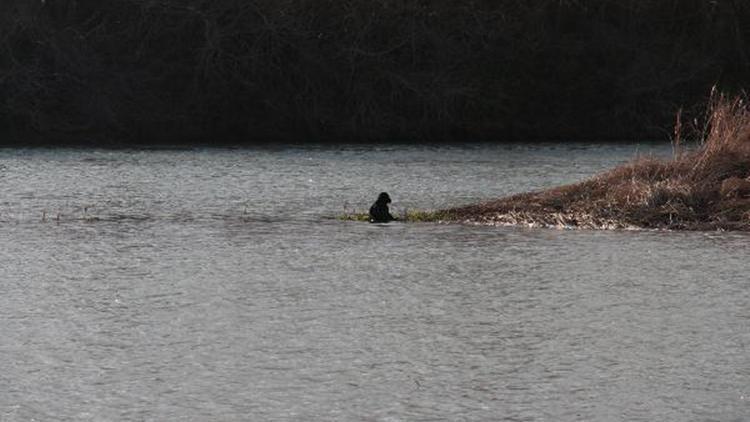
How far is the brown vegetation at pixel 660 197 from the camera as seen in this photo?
13094mm

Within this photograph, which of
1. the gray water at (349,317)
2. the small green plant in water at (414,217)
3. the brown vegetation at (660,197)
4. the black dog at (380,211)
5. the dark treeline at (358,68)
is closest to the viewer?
the gray water at (349,317)

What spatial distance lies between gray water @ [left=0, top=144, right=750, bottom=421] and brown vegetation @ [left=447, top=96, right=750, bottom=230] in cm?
56

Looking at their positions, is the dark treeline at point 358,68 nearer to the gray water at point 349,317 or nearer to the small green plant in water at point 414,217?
the gray water at point 349,317

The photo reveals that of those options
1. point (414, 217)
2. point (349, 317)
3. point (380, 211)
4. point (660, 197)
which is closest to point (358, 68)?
point (414, 217)

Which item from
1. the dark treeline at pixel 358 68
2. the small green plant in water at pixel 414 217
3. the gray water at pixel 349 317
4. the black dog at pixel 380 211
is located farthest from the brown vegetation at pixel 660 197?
the dark treeline at pixel 358 68

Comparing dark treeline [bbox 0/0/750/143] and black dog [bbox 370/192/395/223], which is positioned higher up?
dark treeline [bbox 0/0/750/143]

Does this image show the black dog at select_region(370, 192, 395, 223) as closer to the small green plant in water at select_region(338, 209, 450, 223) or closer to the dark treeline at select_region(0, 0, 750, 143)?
the small green plant in water at select_region(338, 209, 450, 223)

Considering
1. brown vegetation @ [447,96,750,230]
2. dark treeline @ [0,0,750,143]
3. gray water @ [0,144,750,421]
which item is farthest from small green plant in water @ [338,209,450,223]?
dark treeline @ [0,0,750,143]

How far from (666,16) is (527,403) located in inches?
1035

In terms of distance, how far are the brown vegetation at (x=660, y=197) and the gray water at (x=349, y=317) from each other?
0.56 m

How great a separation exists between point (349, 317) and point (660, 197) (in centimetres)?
593

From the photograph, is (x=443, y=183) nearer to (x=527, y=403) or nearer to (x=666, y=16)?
(x=527, y=403)

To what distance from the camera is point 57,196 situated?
1617cm

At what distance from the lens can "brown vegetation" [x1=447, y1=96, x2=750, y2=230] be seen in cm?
1309
